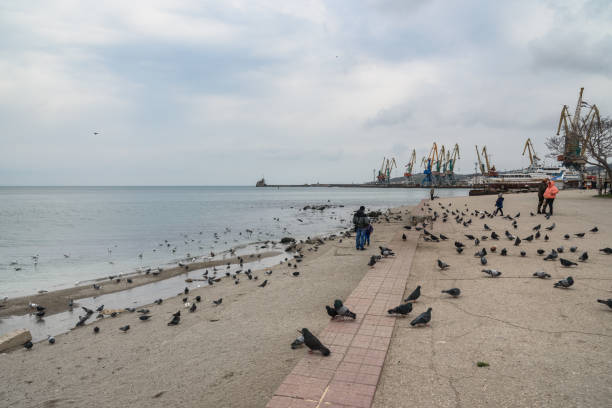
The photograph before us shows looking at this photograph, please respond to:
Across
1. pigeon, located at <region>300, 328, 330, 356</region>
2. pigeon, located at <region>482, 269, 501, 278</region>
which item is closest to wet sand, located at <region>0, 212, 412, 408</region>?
pigeon, located at <region>300, 328, 330, 356</region>

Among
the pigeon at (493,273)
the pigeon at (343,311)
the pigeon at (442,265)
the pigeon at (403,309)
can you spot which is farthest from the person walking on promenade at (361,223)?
the pigeon at (343,311)

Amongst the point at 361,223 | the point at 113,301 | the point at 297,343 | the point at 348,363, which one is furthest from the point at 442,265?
the point at 113,301

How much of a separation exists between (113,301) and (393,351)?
9055 millimetres

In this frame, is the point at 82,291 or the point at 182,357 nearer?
the point at 182,357

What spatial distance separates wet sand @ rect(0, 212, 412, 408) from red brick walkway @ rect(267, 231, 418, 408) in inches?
12.2

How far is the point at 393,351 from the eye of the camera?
4.36m

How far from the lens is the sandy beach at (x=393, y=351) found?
3.58 m

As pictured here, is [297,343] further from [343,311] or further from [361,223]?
[361,223]

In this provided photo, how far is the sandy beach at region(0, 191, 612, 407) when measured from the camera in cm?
358

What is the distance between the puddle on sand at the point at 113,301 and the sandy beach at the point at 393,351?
1102mm

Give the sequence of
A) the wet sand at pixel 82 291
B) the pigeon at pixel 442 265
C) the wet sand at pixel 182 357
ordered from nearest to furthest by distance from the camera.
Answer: the wet sand at pixel 182 357 → the pigeon at pixel 442 265 → the wet sand at pixel 82 291

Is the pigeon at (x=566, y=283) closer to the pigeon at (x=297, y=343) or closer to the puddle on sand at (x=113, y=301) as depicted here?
the pigeon at (x=297, y=343)

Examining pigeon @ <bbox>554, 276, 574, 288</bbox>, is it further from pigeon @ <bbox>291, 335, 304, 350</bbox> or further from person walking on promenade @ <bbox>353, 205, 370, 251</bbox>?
person walking on promenade @ <bbox>353, 205, 370, 251</bbox>

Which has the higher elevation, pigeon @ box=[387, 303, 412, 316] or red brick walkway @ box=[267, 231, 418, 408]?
pigeon @ box=[387, 303, 412, 316]
